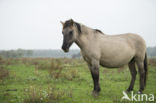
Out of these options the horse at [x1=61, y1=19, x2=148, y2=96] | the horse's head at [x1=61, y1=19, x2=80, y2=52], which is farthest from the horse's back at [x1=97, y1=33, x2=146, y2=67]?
the horse's head at [x1=61, y1=19, x2=80, y2=52]

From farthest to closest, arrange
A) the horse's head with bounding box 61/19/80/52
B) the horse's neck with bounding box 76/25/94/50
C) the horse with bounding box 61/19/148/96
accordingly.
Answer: the horse's neck with bounding box 76/25/94/50, the horse with bounding box 61/19/148/96, the horse's head with bounding box 61/19/80/52

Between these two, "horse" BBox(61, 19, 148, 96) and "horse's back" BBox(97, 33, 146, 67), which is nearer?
"horse" BBox(61, 19, 148, 96)

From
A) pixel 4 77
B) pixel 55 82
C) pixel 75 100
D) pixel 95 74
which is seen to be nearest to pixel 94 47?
pixel 95 74

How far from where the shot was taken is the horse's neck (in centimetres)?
573

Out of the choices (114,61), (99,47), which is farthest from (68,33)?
(114,61)

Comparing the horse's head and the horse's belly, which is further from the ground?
the horse's head

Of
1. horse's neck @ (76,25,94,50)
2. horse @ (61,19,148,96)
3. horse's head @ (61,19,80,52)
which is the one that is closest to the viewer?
horse's head @ (61,19,80,52)

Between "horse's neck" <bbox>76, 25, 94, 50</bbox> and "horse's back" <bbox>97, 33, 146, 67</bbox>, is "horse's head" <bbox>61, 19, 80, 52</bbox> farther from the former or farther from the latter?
"horse's back" <bbox>97, 33, 146, 67</bbox>

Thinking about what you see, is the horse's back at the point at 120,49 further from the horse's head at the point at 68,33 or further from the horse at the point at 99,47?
the horse's head at the point at 68,33

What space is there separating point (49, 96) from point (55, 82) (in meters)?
3.27

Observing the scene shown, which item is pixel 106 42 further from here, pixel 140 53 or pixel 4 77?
pixel 4 77

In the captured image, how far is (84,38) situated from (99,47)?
25.7 inches

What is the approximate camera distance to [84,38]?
228 inches

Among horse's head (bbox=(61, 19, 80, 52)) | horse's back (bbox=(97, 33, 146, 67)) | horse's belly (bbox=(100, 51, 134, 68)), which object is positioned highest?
horse's head (bbox=(61, 19, 80, 52))
